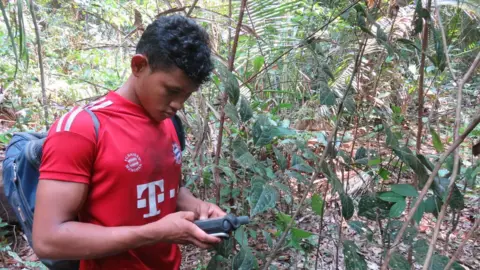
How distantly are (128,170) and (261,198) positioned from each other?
39 centimetres

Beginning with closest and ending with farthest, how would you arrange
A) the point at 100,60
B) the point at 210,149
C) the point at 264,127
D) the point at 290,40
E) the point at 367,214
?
the point at 264,127
the point at 367,214
the point at 210,149
the point at 290,40
the point at 100,60

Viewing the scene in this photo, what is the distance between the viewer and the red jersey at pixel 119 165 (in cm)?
94

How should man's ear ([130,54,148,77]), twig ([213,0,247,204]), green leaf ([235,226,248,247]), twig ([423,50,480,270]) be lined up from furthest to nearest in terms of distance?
twig ([213,0,247,204]) → green leaf ([235,226,248,247]) → man's ear ([130,54,148,77]) → twig ([423,50,480,270])

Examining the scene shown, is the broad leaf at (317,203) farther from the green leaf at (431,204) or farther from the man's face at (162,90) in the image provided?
the man's face at (162,90)

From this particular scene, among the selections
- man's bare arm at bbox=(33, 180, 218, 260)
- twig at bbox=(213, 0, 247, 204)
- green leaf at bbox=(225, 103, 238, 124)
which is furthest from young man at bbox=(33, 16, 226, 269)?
twig at bbox=(213, 0, 247, 204)

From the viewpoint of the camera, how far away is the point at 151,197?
1.15 metres

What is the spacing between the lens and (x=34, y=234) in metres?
0.93

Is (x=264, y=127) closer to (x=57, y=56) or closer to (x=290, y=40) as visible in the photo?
(x=290, y=40)

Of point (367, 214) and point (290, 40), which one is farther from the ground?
point (290, 40)

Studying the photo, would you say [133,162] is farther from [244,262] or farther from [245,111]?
[244,262]

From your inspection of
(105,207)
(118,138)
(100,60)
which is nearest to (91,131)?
(118,138)

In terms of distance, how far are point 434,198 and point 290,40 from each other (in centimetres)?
147

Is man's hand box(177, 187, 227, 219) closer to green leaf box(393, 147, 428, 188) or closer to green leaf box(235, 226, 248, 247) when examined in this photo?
green leaf box(235, 226, 248, 247)

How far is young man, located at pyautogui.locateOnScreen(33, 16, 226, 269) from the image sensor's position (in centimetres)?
93
